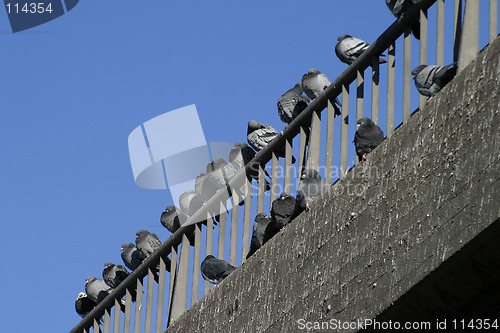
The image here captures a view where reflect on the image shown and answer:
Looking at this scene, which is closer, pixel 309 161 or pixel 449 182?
pixel 449 182

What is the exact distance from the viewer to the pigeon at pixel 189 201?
10242 mm

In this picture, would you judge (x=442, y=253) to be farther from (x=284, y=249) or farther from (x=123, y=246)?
(x=123, y=246)

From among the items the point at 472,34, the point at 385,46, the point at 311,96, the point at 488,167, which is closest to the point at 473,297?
the point at 488,167

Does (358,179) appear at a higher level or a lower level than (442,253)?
higher

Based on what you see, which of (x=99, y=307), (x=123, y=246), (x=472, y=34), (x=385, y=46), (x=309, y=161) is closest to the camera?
(x=472, y=34)

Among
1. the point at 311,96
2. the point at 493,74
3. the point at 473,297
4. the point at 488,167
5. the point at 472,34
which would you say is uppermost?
the point at 311,96

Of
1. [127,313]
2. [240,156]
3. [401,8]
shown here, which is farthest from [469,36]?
[240,156]

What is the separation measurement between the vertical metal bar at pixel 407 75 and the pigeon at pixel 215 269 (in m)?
2.09

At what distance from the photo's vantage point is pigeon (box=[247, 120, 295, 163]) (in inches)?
425

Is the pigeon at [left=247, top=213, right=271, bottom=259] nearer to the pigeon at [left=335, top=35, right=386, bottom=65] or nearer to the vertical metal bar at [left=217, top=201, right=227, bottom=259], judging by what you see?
the vertical metal bar at [left=217, top=201, right=227, bottom=259]

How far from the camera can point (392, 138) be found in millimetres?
5461

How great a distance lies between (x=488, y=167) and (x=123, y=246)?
9.42 m

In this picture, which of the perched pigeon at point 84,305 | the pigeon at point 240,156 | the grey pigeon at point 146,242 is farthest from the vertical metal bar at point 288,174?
the perched pigeon at point 84,305

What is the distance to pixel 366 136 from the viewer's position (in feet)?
20.0
